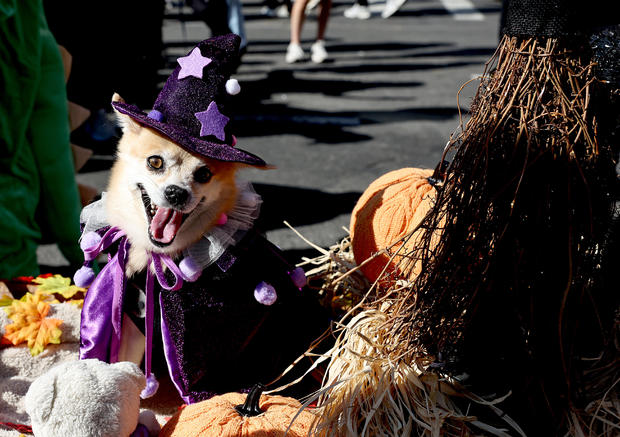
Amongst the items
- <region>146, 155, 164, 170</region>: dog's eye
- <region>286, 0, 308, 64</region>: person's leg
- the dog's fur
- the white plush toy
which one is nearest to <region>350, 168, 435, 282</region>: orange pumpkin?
the dog's fur

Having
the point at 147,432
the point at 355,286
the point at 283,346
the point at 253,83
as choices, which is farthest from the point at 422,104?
the point at 147,432

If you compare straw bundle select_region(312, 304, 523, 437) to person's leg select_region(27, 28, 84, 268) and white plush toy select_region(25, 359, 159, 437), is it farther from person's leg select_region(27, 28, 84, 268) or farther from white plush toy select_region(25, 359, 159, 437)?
person's leg select_region(27, 28, 84, 268)

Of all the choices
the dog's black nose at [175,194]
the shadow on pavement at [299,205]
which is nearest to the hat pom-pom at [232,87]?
the dog's black nose at [175,194]

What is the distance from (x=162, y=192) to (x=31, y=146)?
1.20 m

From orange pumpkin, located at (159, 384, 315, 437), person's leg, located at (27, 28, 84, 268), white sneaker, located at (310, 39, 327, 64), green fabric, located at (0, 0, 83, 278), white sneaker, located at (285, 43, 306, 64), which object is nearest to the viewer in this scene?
orange pumpkin, located at (159, 384, 315, 437)

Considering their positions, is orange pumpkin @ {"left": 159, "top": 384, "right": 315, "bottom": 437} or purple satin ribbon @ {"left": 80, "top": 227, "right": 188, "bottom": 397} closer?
orange pumpkin @ {"left": 159, "top": 384, "right": 315, "bottom": 437}

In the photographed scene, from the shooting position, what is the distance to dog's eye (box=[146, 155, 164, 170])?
5.39 ft

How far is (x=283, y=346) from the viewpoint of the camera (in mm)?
1853

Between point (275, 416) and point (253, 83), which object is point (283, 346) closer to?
point (275, 416)

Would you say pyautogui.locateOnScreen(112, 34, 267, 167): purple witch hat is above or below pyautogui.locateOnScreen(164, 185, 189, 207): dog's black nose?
above

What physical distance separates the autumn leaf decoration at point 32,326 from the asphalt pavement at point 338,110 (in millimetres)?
745

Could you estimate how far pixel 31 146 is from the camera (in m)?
2.50

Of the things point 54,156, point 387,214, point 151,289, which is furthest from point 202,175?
point 54,156

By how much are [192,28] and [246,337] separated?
9.19 meters
